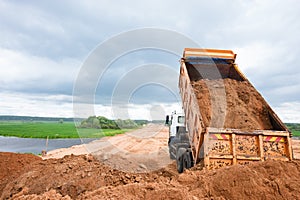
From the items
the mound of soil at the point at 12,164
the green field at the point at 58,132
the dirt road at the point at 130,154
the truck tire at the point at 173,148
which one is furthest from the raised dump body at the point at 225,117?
the green field at the point at 58,132

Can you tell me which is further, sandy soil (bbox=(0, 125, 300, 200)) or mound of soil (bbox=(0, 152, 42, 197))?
mound of soil (bbox=(0, 152, 42, 197))

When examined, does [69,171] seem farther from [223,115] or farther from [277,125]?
[277,125]

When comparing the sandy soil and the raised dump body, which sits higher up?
the raised dump body

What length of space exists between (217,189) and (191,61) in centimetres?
471

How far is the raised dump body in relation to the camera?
15.5 feet

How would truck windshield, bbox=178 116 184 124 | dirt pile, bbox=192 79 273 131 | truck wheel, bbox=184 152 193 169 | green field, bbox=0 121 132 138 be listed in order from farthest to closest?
green field, bbox=0 121 132 138 < truck windshield, bbox=178 116 184 124 < truck wheel, bbox=184 152 193 169 < dirt pile, bbox=192 79 273 131

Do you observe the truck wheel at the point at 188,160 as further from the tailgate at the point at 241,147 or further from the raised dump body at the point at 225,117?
the tailgate at the point at 241,147

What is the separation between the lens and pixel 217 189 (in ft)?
11.7

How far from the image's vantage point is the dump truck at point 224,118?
4.72 metres

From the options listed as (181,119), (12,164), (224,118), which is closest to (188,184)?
(224,118)

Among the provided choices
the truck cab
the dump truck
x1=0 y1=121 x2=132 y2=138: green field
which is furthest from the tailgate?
Result: x1=0 y1=121 x2=132 y2=138: green field

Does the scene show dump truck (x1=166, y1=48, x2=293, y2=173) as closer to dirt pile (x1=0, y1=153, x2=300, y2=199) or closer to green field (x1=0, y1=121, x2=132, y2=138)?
dirt pile (x1=0, y1=153, x2=300, y2=199)

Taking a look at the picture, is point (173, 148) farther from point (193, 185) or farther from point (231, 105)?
point (193, 185)

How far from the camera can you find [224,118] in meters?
5.67
